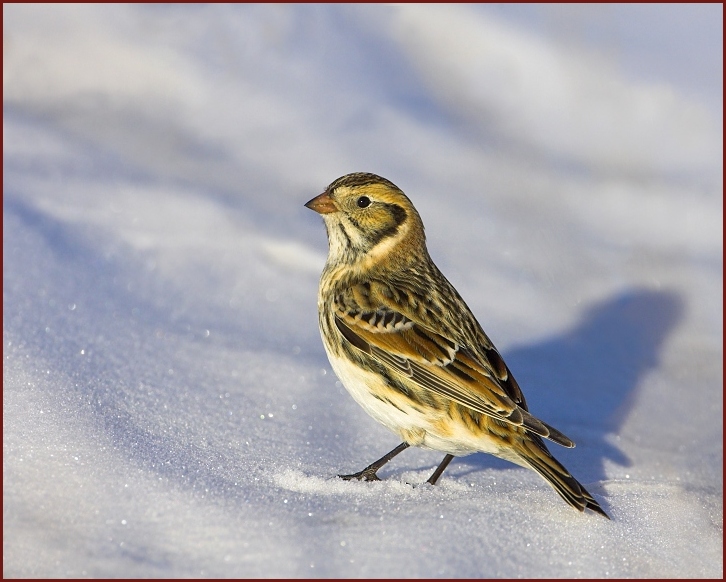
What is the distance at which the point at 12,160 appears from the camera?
6.61 meters

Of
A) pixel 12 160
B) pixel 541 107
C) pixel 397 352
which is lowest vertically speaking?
pixel 12 160

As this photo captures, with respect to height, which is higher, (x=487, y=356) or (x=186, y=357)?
(x=487, y=356)

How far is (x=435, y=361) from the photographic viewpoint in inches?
165

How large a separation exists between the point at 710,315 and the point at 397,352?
10.1ft

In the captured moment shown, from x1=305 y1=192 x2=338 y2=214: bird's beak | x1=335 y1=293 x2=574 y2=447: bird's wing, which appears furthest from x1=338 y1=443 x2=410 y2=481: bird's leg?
x1=305 y1=192 x2=338 y2=214: bird's beak

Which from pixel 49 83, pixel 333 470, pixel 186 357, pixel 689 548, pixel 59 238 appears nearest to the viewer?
pixel 689 548

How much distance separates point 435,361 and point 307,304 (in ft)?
6.52

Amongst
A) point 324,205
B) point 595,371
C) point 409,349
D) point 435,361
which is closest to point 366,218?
point 324,205

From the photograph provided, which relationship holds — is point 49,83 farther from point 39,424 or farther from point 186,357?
point 39,424

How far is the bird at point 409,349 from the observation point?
13.4 ft

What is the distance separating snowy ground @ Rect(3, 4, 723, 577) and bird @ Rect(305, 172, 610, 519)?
0.22 m

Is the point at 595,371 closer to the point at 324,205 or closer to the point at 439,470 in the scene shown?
the point at 439,470

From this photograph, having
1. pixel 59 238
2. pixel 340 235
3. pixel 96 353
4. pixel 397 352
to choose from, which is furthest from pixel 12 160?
pixel 397 352

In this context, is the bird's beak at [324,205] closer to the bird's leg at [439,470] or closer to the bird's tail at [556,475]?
the bird's leg at [439,470]
